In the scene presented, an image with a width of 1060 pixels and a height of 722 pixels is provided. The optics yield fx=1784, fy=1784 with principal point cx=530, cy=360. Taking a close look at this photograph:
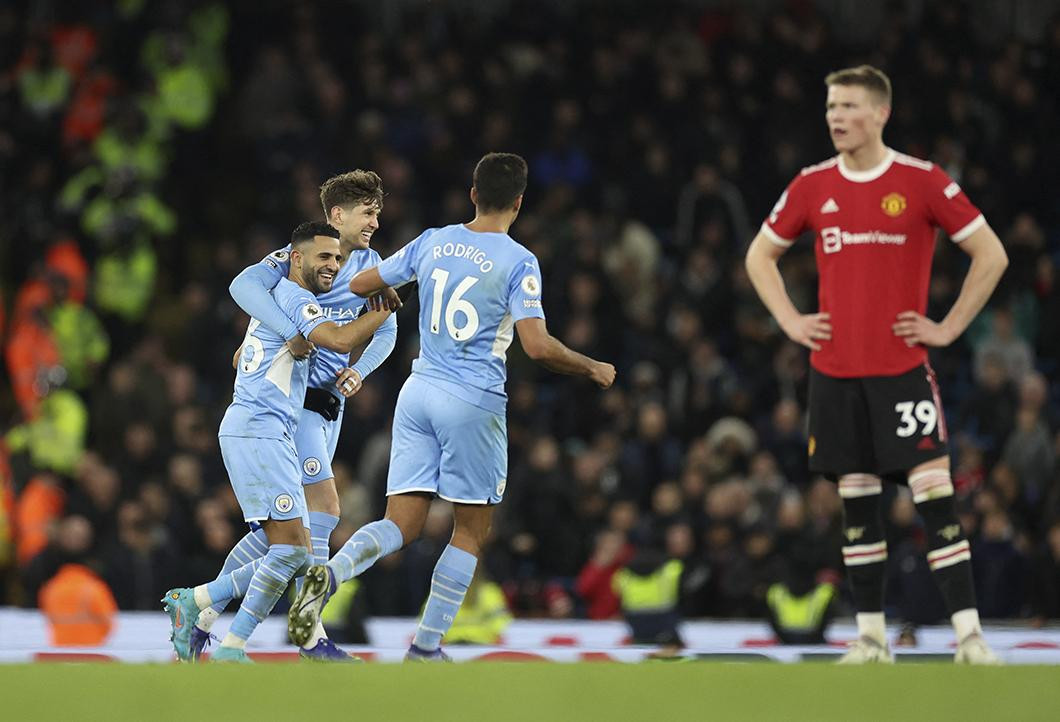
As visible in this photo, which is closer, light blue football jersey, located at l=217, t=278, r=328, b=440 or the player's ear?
the player's ear

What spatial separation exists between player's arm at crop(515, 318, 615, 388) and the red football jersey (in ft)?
3.32

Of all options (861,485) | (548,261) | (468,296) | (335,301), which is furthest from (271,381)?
(548,261)

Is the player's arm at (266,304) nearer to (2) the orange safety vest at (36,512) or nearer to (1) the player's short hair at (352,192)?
(1) the player's short hair at (352,192)

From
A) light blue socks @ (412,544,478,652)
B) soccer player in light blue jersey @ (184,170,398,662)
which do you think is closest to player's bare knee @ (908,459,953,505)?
light blue socks @ (412,544,478,652)

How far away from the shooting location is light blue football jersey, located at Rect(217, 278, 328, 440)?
28.4ft

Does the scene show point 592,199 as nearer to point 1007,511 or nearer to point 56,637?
point 1007,511

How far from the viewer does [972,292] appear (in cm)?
759

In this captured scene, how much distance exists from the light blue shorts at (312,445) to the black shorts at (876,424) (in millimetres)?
2668

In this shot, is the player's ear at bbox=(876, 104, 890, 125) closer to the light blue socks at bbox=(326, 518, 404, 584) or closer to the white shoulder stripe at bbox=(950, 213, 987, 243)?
Answer: the white shoulder stripe at bbox=(950, 213, 987, 243)

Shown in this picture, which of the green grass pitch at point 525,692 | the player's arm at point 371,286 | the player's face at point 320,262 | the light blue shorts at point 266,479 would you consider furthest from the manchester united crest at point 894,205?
the light blue shorts at point 266,479

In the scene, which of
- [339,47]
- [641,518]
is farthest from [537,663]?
[339,47]

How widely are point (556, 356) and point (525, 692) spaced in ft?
8.13

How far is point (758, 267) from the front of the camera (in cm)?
792

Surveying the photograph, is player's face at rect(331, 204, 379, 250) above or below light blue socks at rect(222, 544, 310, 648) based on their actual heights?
above
